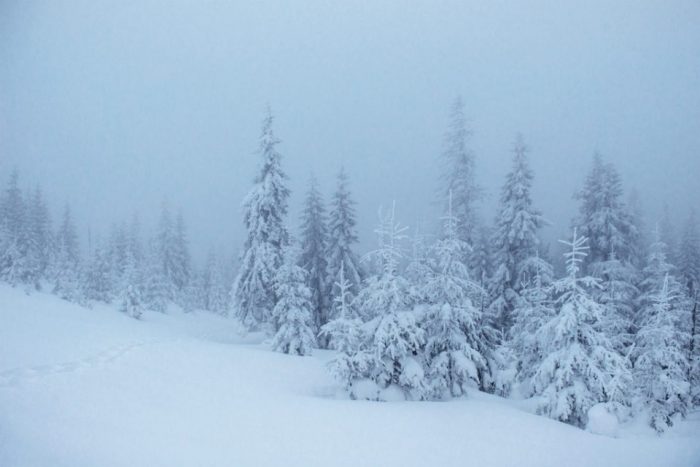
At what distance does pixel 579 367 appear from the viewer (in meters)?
10.7

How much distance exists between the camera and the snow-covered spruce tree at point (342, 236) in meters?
25.6

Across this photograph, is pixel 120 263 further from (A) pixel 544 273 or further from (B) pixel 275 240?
(A) pixel 544 273

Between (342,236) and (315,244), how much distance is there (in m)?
2.27

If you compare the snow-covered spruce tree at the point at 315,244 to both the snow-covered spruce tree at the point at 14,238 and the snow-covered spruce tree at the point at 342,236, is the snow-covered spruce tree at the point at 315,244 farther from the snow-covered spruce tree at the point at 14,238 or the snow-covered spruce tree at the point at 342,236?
the snow-covered spruce tree at the point at 14,238

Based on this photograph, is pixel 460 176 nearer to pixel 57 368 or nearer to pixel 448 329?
pixel 448 329

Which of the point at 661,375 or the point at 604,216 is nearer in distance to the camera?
the point at 661,375

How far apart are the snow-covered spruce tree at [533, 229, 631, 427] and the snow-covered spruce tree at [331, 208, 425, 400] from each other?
3.98 meters

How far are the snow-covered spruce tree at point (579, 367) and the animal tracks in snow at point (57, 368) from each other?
12955mm

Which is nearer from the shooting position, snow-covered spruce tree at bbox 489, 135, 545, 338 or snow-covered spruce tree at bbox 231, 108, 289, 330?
snow-covered spruce tree at bbox 489, 135, 545, 338

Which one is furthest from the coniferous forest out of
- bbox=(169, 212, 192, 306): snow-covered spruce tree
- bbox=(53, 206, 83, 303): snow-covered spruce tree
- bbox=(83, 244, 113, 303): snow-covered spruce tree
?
bbox=(169, 212, 192, 306): snow-covered spruce tree

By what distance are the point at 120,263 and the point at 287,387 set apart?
48.2 meters

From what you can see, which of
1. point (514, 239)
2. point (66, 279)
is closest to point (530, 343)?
point (514, 239)

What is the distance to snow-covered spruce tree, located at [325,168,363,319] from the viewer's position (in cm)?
2557

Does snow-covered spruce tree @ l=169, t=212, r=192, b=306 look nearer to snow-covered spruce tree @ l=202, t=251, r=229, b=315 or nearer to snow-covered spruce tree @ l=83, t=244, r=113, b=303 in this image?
A: snow-covered spruce tree @ l=202, t=251, r=229, b=315
